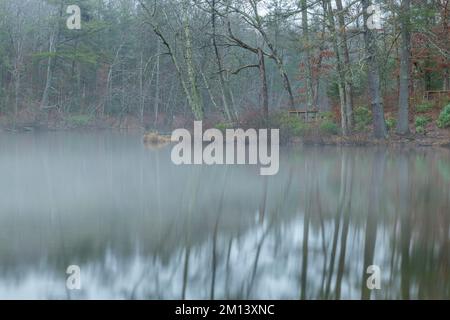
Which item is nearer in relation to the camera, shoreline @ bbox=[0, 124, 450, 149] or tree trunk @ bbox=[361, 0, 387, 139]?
tree trunk @ bbox=[361, 0, 387, 139]

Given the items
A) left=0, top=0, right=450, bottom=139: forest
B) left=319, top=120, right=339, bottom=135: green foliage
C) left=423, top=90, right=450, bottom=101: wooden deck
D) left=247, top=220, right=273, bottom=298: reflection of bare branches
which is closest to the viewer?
left=247, top=220, right=273, bottom=298: reflection of bare branches

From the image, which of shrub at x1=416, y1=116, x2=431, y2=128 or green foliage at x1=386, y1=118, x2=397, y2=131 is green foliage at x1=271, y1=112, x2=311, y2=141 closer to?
green foliage at x1=386, y1=118, x2=397, y2=131

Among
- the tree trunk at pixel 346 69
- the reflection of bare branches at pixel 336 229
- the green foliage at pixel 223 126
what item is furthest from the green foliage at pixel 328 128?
the reflection of bare branches at pixel 336 229

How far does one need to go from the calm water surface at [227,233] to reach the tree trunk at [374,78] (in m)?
7.00

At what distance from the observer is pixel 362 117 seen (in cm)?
2575

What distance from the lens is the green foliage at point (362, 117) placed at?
25.3 metres

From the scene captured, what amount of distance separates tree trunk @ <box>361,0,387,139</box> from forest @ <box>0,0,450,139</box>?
0.17 feet

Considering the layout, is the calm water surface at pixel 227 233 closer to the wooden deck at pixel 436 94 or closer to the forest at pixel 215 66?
the forest at pixel 215 66

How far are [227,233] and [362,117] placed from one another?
1869cm

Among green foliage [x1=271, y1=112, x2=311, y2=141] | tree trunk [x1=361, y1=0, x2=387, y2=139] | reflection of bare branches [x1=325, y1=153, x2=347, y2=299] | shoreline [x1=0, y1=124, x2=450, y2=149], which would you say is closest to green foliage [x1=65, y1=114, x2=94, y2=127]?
green foliage [x1=271, y1=112, x2=311, y2=141]

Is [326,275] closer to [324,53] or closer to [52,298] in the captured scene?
[52,298]

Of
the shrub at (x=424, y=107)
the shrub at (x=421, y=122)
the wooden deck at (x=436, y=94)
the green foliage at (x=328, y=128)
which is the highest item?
the wooden deck at (x=436, y=94)

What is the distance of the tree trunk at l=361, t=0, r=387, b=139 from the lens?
2139 cm

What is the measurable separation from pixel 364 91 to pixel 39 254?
23.7 meters
